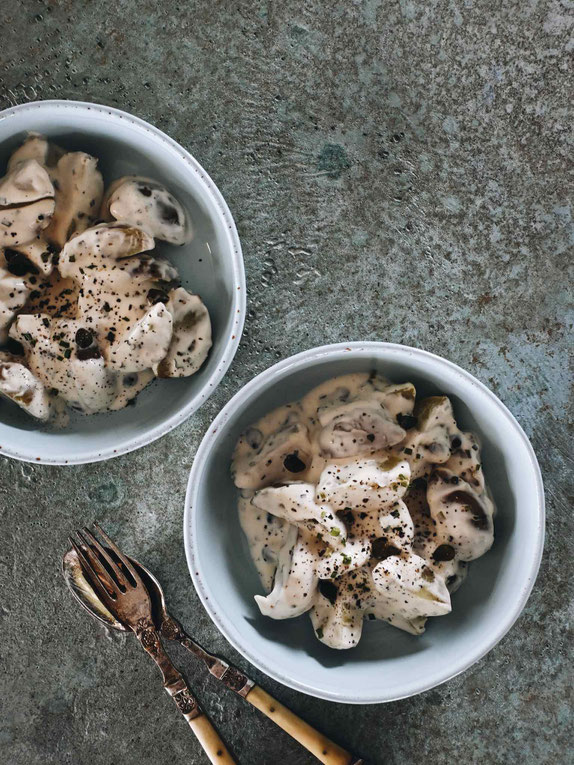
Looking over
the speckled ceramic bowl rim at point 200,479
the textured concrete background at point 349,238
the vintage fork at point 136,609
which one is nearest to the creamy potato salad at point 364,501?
the speckled ceramic bowl rim at point 200,479

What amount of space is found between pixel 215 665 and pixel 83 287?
2.56 feet

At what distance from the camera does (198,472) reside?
1.04 metres

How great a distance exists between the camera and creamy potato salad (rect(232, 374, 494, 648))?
1.07 m

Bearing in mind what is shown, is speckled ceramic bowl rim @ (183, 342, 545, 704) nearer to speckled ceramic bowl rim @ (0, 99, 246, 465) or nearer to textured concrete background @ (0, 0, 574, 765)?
speckled ceramic bowl rim @ (0, 99, 246, 465)

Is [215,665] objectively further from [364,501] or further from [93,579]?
[364,501]

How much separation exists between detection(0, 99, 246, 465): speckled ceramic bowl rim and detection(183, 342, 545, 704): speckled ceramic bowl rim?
67mm

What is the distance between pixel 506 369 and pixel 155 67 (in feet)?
3.00

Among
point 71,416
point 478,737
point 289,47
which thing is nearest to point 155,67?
point 289,47

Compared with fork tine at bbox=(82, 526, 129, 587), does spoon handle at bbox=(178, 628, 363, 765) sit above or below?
below

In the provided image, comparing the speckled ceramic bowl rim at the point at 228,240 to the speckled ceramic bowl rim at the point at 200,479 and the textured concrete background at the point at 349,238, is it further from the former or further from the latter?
the textured concrete background at the point at 349,238

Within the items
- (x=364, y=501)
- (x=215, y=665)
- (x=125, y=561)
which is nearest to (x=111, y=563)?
(x=125, y=561)

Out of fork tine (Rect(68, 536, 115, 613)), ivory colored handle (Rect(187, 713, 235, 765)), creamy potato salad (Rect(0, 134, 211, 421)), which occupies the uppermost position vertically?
creamy potato salad (Rect(0, 134, 211, 421))

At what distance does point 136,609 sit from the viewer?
1281mm

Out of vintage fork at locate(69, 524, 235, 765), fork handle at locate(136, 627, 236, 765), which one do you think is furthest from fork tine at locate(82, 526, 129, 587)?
fork handle at locate(136, 627, 236, 765)
